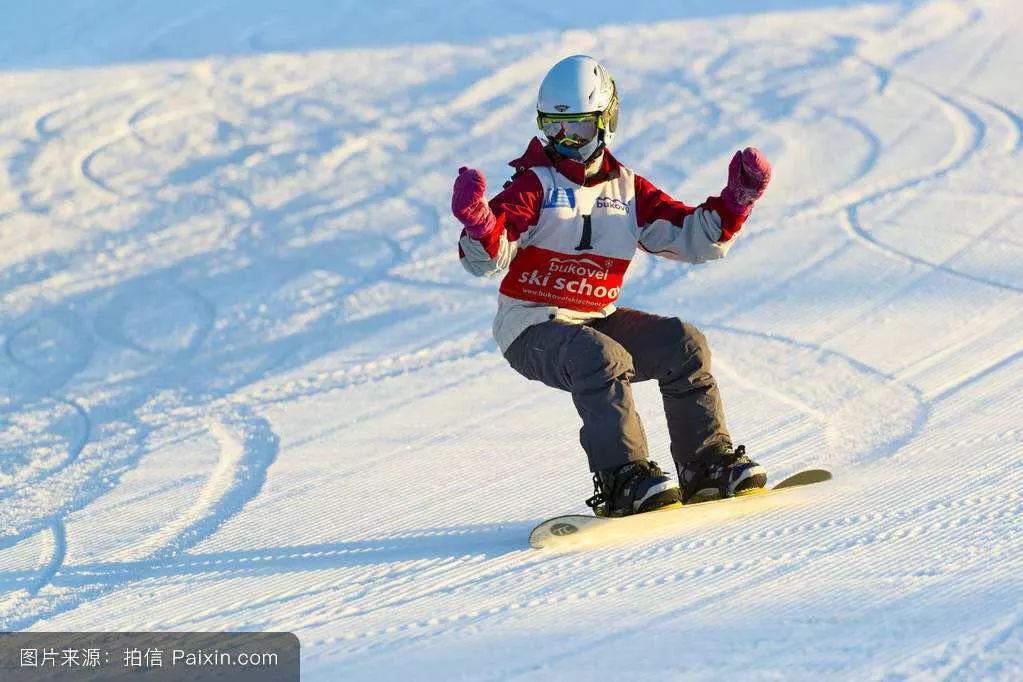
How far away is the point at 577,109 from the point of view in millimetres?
4375

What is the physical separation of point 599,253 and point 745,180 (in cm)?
52

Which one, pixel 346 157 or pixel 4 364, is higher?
pixel 346 157

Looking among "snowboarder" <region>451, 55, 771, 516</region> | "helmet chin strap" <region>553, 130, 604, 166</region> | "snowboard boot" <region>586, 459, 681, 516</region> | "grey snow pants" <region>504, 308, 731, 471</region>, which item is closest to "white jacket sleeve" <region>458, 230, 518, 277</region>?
"snowboarder" <region>451, 55, 771, 516</region>

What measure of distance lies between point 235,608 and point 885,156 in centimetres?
681

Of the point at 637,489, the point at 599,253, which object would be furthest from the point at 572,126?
the point at 637,489

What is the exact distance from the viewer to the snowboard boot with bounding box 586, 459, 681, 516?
160 inches

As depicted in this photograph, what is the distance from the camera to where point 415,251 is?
8.45 meters

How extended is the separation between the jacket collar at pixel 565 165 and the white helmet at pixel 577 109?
31 millimetres

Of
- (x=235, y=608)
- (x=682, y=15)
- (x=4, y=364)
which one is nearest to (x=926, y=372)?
(x=235, y=608)

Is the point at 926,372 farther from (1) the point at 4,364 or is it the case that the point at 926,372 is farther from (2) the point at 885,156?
(1) the point at 4,364

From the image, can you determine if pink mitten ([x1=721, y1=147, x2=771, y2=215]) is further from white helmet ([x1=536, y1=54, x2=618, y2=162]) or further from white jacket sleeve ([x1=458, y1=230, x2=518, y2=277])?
white jacket sleeve ([x1=458, y1=230, x2=518, y2=277])

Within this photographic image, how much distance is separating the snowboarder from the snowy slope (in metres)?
0.38

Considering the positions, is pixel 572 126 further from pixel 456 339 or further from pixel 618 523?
pixel 456 339

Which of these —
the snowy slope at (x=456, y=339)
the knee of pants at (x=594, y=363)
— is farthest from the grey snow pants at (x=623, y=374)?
the snowy slope at (x=456, y=339)
